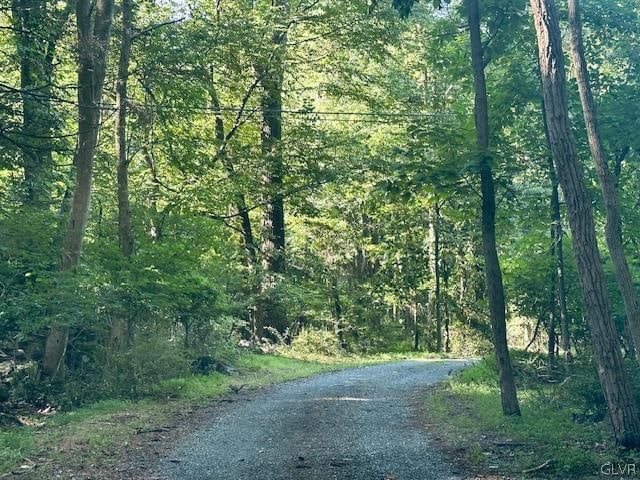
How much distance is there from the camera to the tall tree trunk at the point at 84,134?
46.2 ft

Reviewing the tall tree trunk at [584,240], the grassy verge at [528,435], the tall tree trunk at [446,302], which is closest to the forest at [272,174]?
the tall tree trunk at [584,240]

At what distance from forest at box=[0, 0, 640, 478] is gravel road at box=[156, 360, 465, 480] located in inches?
97.1

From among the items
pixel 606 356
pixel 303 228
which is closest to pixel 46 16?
pixel 606 356

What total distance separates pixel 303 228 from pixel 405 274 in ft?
21.5

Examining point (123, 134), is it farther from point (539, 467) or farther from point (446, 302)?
point (446, 302)

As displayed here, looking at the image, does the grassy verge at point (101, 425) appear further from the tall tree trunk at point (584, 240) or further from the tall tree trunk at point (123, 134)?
the tall tree trunk at point (584, 240)

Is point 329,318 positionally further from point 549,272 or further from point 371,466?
point 371,466

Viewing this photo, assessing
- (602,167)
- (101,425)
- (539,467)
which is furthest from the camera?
(602,167)

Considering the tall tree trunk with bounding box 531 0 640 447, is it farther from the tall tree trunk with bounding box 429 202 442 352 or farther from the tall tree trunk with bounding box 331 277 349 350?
the tall tree trunk with bounding box 429 202 442 352

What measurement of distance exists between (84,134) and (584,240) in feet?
35.2

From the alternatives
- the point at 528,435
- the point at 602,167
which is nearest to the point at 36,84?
the point at 602,167

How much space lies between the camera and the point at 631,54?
599 inches

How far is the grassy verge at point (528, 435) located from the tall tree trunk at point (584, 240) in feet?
1.98

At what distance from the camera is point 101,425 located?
35.8 feet
